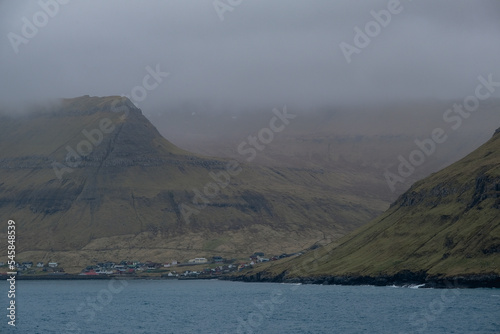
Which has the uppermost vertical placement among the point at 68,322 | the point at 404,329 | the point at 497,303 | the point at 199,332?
the point at 68,322

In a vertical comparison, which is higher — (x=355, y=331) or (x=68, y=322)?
(x=68, y=322)

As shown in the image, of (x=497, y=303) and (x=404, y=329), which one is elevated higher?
(x=404, y=329)

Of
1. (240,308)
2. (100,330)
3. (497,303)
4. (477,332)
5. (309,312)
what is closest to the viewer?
(477,332)

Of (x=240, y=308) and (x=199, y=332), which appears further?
(x=240, y=308)

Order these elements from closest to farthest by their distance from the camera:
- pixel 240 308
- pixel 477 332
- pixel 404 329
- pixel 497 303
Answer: pixel 477 332
pixel 404 329
pixel 497 303
pixel 240 308

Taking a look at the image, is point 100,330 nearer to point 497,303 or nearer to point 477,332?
point 477,332

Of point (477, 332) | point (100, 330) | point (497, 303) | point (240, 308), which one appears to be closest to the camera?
point (477, 332)

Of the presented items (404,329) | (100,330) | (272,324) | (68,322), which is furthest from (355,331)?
(68,322)

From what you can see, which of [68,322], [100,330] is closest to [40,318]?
[68,322]

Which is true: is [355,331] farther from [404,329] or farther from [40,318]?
[40,318]
